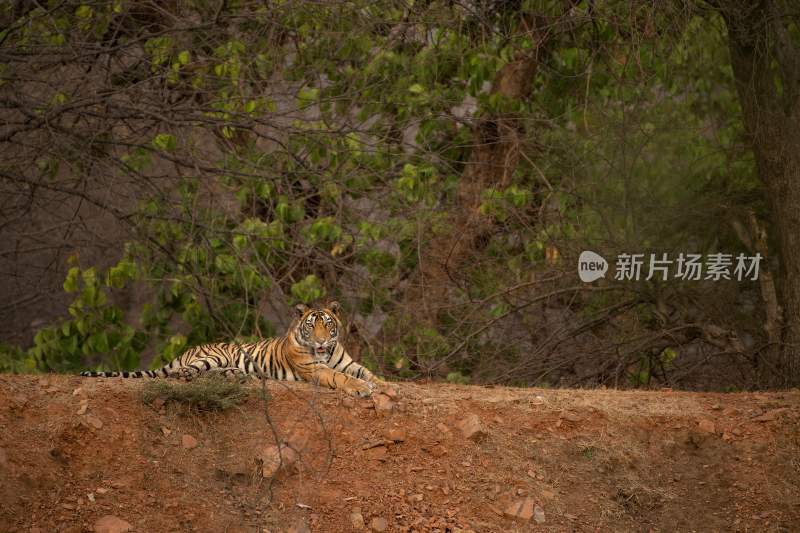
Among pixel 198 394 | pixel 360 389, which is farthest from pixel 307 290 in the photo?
Result: pixel 198 394

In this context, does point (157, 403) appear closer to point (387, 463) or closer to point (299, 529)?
point (299, 529)

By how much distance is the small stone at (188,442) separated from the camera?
6.13 metres

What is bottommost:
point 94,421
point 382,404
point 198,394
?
point 94,421

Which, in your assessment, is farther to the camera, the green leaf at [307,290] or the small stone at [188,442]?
the green leaf at [307,290]

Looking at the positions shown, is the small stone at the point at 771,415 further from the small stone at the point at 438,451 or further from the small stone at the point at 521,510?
the small stone at the point at 438,451

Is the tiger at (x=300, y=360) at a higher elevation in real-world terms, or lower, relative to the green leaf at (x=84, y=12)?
lower

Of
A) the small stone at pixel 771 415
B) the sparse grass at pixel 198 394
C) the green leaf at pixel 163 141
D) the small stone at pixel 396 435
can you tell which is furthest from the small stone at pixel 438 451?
the green leaf at pixel 163 141

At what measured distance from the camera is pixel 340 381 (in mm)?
6867

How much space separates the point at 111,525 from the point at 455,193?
6297mm

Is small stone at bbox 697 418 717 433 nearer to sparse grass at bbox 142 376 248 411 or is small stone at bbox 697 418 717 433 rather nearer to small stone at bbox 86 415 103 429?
sparse grass at bbox 142 376 248 411

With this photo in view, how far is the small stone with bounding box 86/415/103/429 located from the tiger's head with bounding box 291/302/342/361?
1839mm

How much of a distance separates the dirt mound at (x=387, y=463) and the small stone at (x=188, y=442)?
13 millimetres

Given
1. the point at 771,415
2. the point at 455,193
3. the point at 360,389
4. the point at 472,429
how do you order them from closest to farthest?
the point at 472,429 → the point at 360,389 → the point at 771,415 → the point at 455,193

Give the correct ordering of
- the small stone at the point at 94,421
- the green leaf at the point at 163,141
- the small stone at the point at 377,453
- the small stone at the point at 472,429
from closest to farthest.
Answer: the small stone at the point at 94,421
the small stone at the point at 377,453
the small stone at the point at 472,429
the green leaf at the point at 163,141
